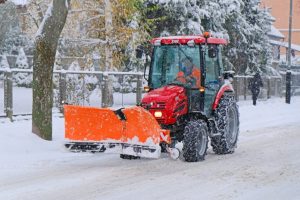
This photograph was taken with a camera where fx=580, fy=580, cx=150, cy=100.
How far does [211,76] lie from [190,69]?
643mm

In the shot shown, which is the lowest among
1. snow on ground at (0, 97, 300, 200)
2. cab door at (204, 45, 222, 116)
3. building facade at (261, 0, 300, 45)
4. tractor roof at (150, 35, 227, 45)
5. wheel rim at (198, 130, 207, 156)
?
snow on ground at (0, 97, 300, 200)

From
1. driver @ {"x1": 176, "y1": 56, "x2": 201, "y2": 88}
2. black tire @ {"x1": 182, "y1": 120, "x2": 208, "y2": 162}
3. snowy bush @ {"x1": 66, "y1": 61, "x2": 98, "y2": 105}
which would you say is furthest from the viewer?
snowy bush @ {"x1": 66, "y1": 61, "x2": 98, "y2": 105}

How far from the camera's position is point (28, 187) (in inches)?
Answer: 335

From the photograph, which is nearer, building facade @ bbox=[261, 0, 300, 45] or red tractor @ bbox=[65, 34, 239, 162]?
red tractor @ bbox=[65, 34, 239, 162]

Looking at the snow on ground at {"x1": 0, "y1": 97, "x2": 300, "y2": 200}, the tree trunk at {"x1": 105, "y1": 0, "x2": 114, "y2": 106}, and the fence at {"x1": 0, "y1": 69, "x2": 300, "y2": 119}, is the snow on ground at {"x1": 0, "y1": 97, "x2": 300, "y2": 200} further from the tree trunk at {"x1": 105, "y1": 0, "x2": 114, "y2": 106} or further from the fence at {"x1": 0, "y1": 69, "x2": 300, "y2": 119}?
the tree trunk at {"x1": 105, "y1": 0, "x2": 114, "y2": 106}

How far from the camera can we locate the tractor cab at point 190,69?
37.9 feet

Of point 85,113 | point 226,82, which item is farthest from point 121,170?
point 226,82

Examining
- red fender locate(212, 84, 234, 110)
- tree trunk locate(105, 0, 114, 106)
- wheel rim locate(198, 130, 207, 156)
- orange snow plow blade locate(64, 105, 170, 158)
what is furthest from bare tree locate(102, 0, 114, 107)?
wheel rim locate(198, 130, 207, 156)

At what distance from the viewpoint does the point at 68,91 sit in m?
17.7

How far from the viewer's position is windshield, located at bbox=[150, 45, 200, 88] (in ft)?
38.5

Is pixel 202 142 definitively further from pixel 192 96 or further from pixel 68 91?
pixel 68 91

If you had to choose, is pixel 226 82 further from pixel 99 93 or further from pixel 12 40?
pixel 12 40

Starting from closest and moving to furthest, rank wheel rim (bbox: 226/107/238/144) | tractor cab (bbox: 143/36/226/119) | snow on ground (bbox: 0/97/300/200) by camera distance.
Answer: snow on ground (bbox: 0/97/300/200), tractor cab (bbox: 143/36/226/119), wheel rim (bbox: 226/107/238/144)

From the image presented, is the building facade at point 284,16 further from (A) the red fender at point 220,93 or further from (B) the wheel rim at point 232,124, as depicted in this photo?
(A) the red fender at point 220,93
